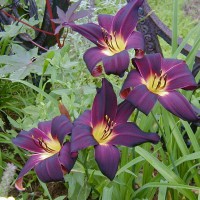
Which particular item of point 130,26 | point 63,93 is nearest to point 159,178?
point 63,93

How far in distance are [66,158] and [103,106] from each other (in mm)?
185

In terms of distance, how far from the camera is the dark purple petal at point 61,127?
1.43 m

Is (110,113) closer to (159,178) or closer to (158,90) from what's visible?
(158,90)

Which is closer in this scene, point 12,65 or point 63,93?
point 63,93

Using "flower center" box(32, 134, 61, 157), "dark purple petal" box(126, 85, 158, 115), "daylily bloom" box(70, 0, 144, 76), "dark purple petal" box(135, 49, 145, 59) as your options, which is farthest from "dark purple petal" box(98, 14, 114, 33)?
"flower center" box(32, 134, 61, 157)

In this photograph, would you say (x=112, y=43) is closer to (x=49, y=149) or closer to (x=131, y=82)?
(x=131, y=82)

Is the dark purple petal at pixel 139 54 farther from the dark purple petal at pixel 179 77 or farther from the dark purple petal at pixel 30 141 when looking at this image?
the dark purple petal at pixel 30 141

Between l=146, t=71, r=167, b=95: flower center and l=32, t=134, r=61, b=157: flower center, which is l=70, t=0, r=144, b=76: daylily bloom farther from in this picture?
l=32, t=134, r=61, b=157: flower center

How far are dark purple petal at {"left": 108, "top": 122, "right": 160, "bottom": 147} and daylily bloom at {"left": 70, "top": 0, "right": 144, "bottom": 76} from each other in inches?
6.4

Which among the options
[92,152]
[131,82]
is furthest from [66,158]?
[92,152]

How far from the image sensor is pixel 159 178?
1827 millimetres

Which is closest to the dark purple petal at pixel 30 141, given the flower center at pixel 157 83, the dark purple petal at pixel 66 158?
the dark purple petal at pixel 66 158

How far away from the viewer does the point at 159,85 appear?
142 centimetres

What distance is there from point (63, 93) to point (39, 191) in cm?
56
